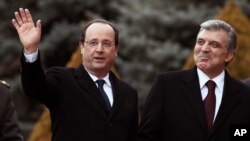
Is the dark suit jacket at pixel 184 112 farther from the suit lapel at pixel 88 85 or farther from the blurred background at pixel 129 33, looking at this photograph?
the blurred background at pixel 129 33

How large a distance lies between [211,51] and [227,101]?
1.29 ft

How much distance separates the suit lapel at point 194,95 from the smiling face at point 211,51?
0.10m

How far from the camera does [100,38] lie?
19.2 ft

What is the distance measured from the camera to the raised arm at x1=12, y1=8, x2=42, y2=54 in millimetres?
5359

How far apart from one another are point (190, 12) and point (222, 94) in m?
10.7

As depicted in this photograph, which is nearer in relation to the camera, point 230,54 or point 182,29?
point 230,54

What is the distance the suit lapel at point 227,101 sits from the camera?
5941 mm

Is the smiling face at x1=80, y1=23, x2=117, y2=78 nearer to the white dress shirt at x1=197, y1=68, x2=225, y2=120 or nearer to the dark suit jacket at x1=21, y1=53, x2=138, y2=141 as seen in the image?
the dark suit jacket at x1=21, y1=53, x2=138, y2=141

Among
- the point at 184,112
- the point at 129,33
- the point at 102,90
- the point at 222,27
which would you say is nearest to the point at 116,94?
the point at 102,90

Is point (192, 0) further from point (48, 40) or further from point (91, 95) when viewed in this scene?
point (91, 95)

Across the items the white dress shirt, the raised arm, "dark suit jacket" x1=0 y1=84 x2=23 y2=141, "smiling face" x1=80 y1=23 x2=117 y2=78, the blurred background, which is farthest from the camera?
the blurred background

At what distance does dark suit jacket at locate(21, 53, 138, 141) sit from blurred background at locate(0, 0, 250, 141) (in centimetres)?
847

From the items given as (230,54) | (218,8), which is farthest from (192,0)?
(230,54)

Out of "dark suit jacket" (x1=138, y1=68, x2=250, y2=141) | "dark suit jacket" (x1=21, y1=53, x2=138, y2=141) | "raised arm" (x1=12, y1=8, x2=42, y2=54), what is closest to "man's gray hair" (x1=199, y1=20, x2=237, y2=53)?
"dark suit jacket" (x1=138, y1=68, x2=250, y2=141)
